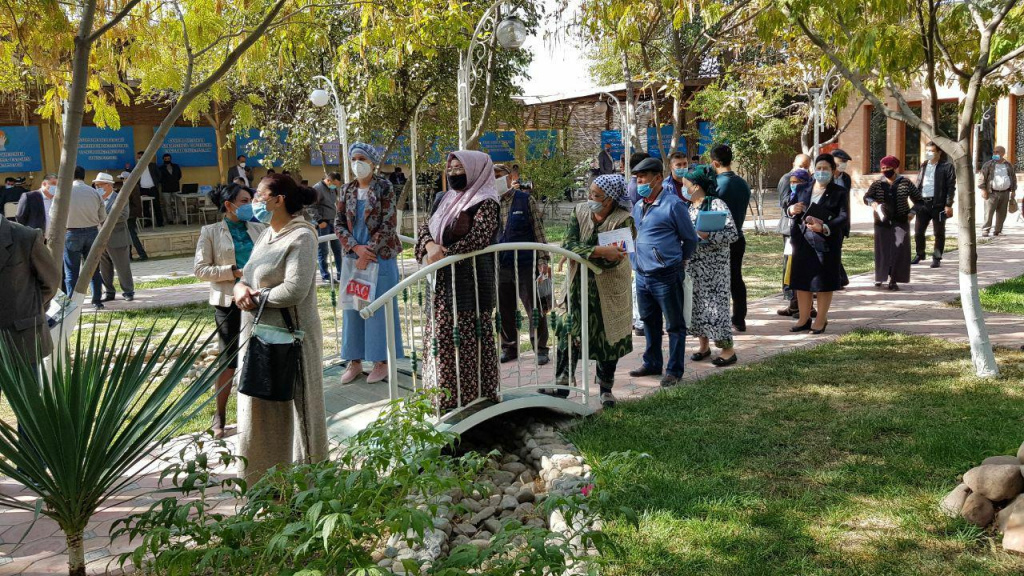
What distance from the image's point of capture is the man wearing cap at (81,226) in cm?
1109

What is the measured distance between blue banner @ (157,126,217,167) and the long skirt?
56.6 ft

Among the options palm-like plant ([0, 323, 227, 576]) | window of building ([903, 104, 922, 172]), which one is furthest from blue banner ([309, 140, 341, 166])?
palm-like plant ([0, 323, 227, 576])

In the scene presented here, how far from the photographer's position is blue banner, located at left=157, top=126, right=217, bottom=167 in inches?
864

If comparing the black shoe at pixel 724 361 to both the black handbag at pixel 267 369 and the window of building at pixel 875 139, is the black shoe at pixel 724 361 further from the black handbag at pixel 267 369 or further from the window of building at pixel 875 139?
the window of building at pixel 875 139

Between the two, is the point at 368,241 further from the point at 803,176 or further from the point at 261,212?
the point at 803,176

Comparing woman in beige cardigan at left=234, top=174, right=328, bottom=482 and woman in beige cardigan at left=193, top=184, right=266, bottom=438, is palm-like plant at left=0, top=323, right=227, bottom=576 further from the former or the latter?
woman in beige cardigan at left=193, top=184, right=266, bottom=438

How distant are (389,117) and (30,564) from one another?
1222cm

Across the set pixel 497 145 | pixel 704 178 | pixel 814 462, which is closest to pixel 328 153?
pixel 497 145

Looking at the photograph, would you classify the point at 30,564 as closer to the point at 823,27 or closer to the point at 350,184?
the point at 350,184

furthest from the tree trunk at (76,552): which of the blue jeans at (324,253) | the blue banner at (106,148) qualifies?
the blue banner at (106,148)

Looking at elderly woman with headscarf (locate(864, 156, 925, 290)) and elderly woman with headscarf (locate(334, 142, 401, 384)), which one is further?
elderly woman with headscarf (locate(864, 156, 925, 290))

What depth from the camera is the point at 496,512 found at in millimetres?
4996

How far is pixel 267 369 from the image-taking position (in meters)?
4.55

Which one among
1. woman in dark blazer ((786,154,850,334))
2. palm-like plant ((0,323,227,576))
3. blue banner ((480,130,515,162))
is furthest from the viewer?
blue banner ((480,130,515,162))
